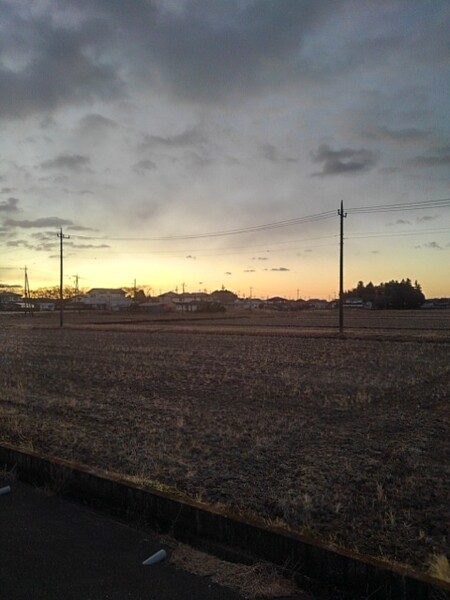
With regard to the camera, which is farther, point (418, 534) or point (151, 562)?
point (418, 534)

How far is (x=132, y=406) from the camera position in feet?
33.1

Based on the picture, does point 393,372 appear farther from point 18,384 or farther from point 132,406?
point 18,384

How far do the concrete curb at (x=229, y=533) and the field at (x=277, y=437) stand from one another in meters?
0.44

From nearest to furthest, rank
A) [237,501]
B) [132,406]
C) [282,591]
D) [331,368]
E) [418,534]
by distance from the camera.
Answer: [282,591], [418,534], [237,501], [132,406], [331,368]

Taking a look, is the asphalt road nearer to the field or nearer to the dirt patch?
the dirt patch

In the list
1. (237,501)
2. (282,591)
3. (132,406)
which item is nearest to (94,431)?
(132,406)

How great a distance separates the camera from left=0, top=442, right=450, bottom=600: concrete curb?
3.40 m

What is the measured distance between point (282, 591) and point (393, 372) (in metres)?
13.6

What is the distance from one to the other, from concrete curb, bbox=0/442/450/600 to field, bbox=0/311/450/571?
44cm

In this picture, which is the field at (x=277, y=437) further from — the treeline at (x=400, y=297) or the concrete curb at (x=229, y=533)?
the treeline at (x=400, y=297)

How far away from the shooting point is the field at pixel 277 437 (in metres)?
4.78

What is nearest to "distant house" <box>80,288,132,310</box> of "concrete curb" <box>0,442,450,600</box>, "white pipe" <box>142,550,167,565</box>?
"concrete curb" <box>0,442,450,600</box>

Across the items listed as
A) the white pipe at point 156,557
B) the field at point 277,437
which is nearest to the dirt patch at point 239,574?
the white pipe at point 156,557

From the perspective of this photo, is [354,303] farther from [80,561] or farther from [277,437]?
[80,561]
